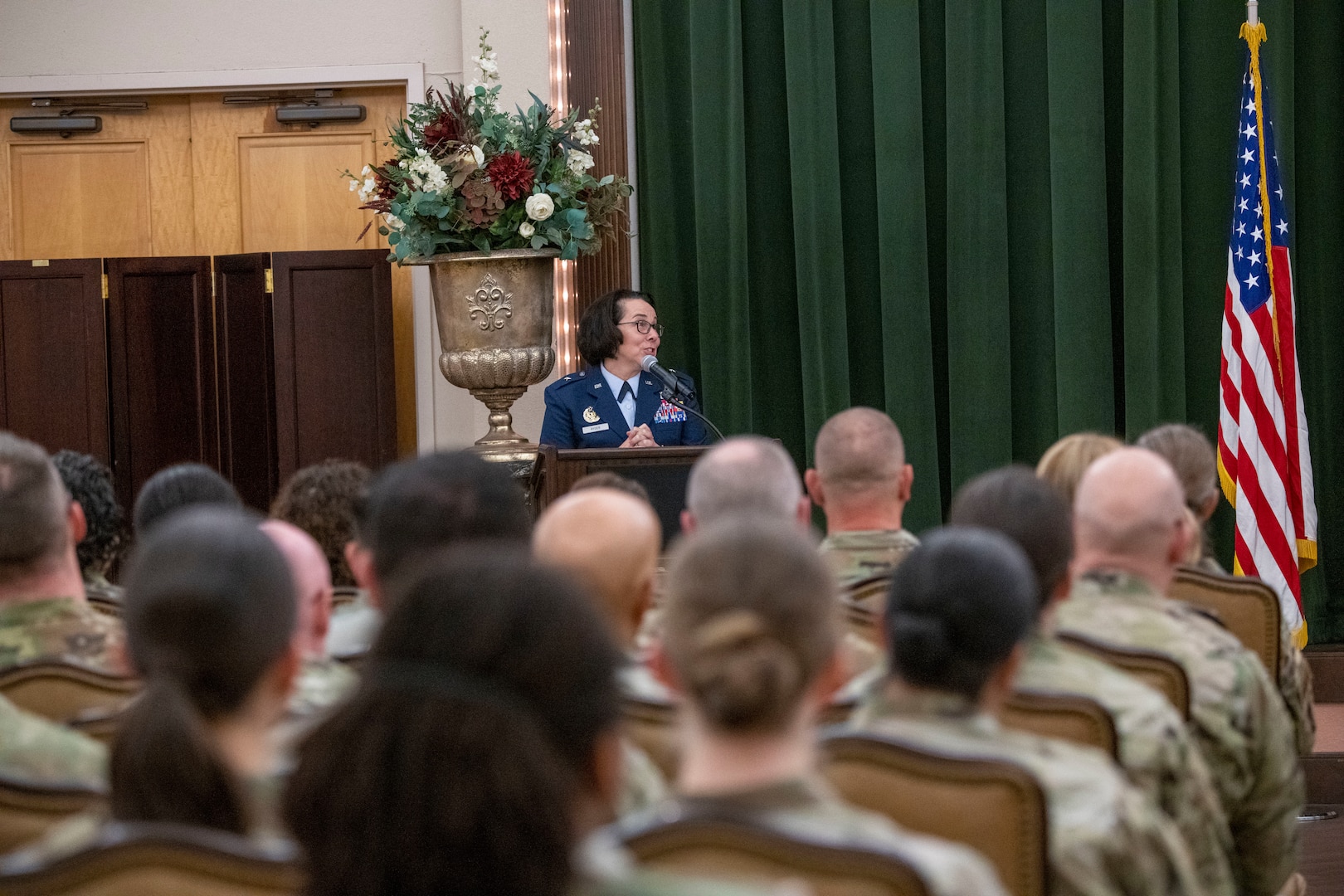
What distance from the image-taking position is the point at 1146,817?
1675 millimetres

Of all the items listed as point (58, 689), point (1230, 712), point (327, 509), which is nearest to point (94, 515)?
point (327, 509)

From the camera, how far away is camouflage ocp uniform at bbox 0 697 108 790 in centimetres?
178

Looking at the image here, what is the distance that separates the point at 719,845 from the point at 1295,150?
17.5 ft

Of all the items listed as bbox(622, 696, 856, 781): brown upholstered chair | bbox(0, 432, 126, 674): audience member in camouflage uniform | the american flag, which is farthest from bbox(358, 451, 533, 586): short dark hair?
the american flag

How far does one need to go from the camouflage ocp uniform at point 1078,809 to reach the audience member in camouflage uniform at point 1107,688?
235 mm

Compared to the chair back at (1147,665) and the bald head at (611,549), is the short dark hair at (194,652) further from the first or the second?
the chair back at (1147,665)

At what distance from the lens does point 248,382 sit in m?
6.13

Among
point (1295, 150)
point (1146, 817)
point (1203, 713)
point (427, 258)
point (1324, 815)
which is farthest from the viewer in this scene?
point (1295, 150)

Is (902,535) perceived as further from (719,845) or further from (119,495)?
(119,495)

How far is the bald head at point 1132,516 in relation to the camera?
239 cm

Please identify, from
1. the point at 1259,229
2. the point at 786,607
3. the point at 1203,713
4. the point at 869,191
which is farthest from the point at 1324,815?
the point at 786,607

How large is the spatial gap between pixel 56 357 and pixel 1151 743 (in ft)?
16.5

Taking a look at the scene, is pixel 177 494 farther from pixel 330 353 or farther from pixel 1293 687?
pixel 330 353

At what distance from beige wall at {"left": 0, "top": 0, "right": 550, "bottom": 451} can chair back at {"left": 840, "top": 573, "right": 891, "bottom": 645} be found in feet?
12.0
